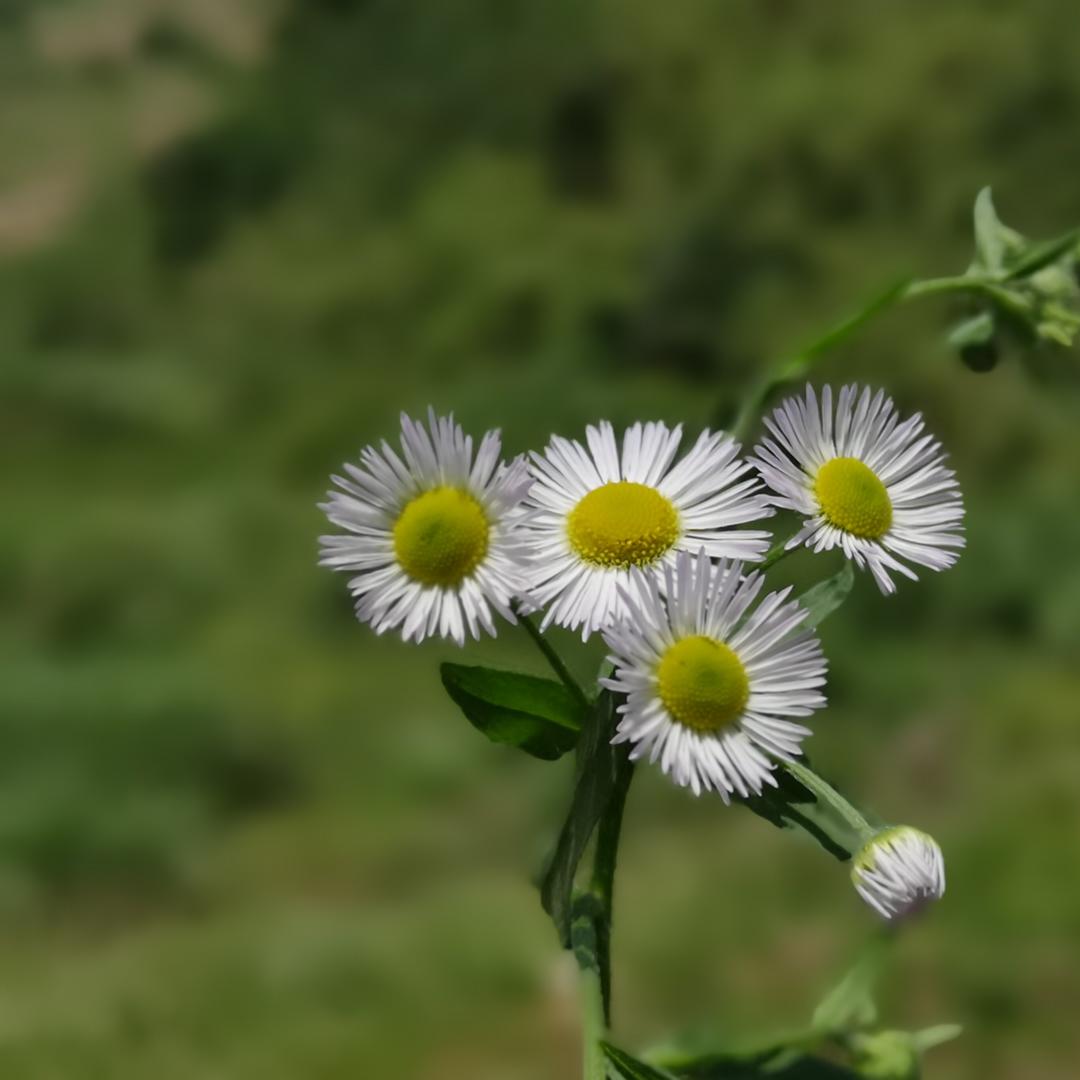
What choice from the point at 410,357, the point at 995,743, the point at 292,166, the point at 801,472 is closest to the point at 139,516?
the point at 410,357

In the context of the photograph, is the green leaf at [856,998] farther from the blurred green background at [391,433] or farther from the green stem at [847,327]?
the blurred green background at [391,433]

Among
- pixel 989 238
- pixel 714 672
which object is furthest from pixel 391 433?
pixel 714 672

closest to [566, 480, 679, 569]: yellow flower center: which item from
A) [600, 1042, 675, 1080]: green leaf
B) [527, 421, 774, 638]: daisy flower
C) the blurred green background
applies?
[527, 421, 774, 638]: daisy flower

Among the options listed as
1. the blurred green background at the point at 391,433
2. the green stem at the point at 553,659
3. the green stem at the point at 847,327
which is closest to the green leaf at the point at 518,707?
the green stem at the point at 553,659

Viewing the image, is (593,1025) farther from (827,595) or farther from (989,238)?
(989,238)

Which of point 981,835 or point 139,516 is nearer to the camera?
point 981,835

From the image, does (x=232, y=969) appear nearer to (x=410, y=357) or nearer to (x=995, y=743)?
(x=995, y=743)
